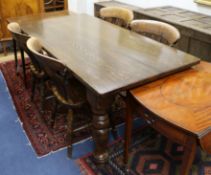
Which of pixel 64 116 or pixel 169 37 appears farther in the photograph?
pixel 64 116

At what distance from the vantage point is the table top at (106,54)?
4.89ft

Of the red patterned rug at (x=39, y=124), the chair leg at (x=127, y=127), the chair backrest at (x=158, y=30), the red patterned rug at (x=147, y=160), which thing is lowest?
the red patterned rug at (x=147, y=160)

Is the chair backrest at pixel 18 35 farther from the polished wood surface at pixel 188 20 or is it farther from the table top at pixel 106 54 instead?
the polished wood surface at pixel 188 20

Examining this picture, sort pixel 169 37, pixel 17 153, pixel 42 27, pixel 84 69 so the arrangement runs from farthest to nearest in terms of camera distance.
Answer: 1. pixel 42 27
2. pixel 169 37
3. pixel 17 153
4. pixel 84 69

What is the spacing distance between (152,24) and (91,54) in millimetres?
785

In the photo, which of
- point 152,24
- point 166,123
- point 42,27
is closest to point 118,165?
point 166,123

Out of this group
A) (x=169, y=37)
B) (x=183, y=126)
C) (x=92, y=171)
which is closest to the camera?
(x=183, y=126)

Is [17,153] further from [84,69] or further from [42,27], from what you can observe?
[42,27]

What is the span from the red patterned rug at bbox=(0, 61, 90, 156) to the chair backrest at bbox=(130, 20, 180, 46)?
95 centimetres

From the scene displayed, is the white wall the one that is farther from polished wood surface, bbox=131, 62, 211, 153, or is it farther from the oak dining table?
polished wood surface, bbox=131, 62, 211, 153

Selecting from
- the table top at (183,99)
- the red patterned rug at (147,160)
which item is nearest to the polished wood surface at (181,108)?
the table top at (183,99)

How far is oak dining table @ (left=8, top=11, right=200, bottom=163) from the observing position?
4.86ft

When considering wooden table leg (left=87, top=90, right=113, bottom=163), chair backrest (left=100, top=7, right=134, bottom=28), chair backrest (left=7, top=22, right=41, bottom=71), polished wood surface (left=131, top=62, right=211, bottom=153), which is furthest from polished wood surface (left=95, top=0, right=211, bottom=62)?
chair backrest (left=7, top=22, right=41, bottom=71)

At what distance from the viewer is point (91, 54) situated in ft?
5.96
